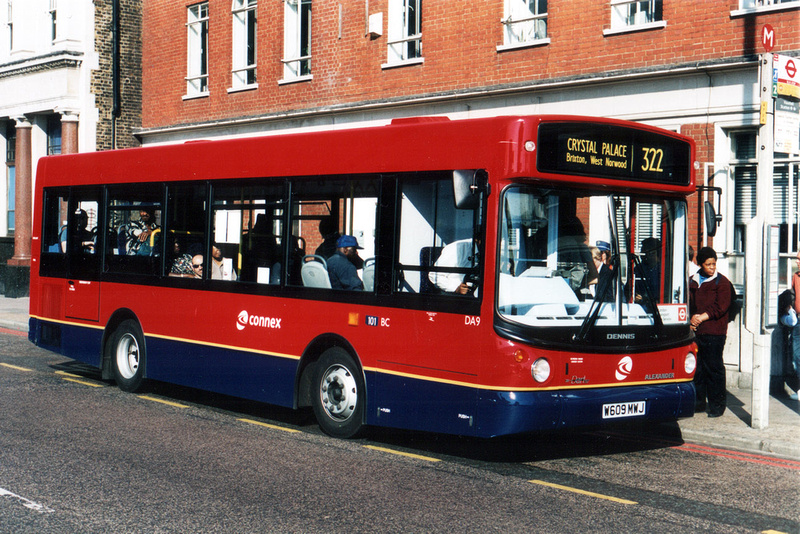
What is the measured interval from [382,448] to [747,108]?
7572 mm

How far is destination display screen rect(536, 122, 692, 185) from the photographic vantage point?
7762 millimetres

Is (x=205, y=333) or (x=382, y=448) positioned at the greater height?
(x=205, y=333)

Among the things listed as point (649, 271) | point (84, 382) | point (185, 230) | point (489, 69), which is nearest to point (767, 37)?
point (649, 271)

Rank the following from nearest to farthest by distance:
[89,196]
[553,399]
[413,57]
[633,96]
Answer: [553,399]
[89,196]
[633,96]
[413,57]

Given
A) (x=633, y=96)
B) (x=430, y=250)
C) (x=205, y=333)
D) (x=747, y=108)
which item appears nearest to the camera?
(x=430, y=250)

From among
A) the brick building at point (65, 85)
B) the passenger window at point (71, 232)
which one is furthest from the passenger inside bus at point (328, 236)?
the brick building at point (65, 85)

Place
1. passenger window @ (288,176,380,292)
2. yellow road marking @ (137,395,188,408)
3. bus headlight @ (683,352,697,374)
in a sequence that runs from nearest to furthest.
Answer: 1. bus headlight @ (683,352,697,374)
2. passenger window @ (288,176,380,292)
3. yellow road marking @ (137,395,188,408)

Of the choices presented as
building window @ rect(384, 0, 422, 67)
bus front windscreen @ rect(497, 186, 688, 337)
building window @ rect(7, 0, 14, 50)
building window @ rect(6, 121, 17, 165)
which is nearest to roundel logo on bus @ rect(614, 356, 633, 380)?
bus front windscreen @ rect(497, 186, 688, 337)

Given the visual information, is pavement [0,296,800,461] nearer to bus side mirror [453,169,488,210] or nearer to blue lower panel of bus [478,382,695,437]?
blue lower panel of bus [478,382,695,437]

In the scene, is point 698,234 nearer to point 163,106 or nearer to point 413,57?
point 413,57

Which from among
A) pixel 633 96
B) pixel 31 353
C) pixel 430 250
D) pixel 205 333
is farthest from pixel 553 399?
pixel 31 353

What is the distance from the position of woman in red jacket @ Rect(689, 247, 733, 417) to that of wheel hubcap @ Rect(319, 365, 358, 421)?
3.97m

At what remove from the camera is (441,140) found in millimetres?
8211

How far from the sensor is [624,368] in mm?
8062
